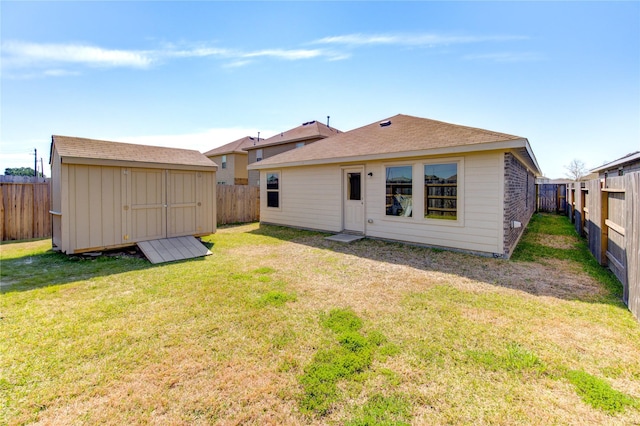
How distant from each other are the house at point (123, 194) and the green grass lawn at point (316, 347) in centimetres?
147

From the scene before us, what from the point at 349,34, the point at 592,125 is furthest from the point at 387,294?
the point at 592,125

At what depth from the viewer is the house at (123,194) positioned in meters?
6.23

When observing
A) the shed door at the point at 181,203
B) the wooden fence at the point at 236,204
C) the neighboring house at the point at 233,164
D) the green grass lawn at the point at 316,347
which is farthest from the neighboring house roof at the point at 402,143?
the neighboring house at the point at 233,164

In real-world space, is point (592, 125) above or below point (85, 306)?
above

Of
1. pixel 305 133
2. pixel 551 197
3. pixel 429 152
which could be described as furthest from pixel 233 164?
pixel 551 197

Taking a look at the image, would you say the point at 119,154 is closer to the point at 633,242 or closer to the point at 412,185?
the point at 412,185

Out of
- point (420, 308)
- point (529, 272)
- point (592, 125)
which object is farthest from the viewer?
point (592, 125)

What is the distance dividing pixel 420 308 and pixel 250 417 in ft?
8.49

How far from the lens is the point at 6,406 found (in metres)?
2.03

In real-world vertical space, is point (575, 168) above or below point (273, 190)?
above

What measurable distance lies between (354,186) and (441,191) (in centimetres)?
290

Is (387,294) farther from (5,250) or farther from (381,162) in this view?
(5,250)

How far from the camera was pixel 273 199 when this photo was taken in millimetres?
11914

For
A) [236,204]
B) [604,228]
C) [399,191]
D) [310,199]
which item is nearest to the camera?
[604,228]
